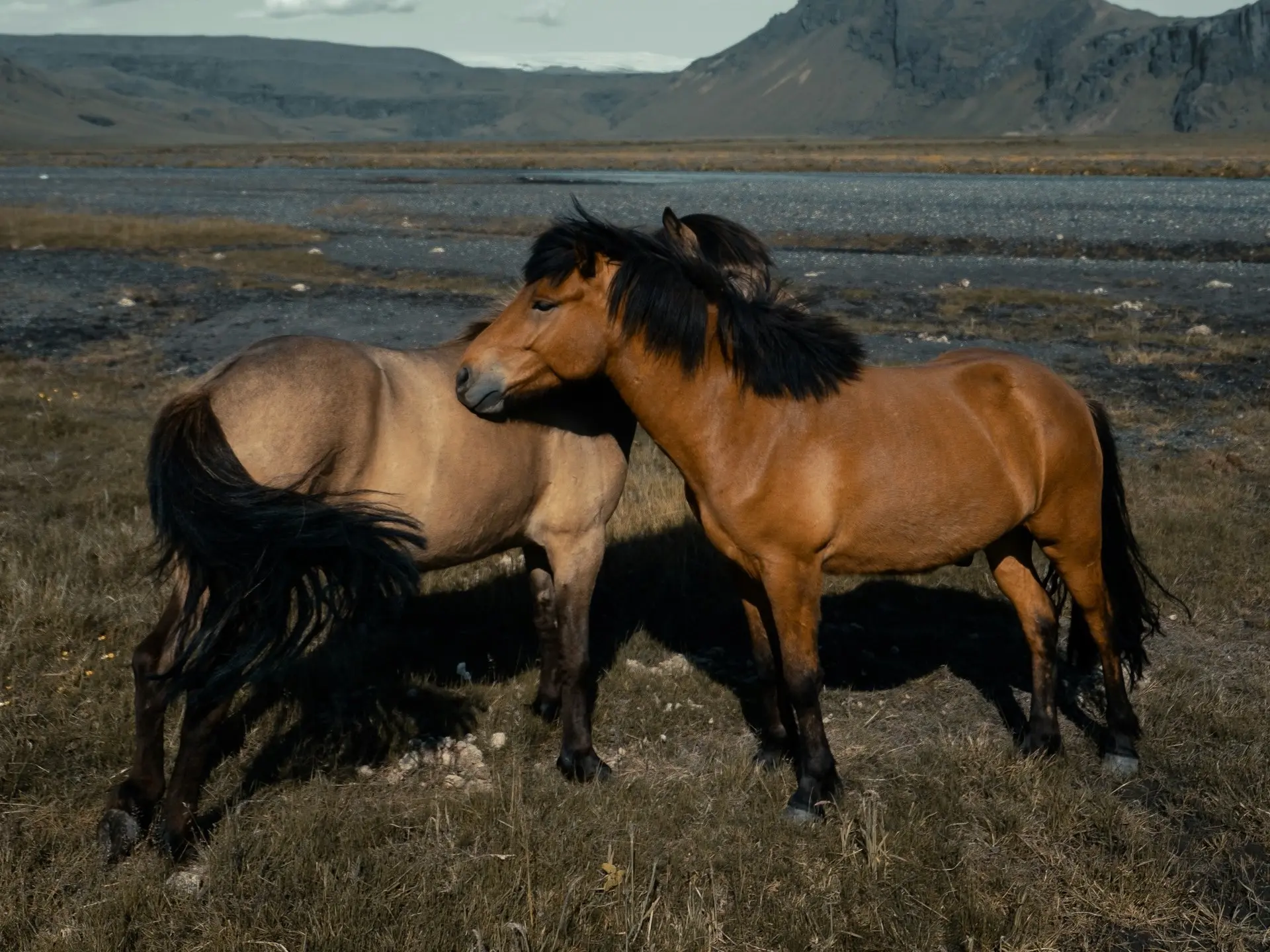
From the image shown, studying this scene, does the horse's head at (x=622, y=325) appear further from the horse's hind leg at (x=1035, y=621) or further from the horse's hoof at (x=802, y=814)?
the horse's hoof at (x=802, y=814)

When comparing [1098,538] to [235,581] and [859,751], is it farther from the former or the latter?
[235,581]

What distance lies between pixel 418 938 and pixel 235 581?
1451 mm

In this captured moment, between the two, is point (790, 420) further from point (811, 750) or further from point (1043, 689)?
point (1043, 689)

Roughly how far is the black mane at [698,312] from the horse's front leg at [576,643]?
1.14 metres

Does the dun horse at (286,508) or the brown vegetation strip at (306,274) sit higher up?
the dun horse at (286,508)

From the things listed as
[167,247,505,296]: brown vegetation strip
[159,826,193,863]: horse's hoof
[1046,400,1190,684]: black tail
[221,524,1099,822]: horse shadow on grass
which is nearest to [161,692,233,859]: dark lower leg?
[159,826,193,863]: horse's hoof

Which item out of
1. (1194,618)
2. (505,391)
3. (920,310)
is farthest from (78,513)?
(920,310)

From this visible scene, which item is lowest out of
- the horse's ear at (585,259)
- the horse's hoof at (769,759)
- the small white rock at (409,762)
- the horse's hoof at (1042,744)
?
the horse's hoof at (769,759)

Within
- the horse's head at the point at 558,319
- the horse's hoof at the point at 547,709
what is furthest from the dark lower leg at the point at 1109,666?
the horse's hoof at the point at 547,709

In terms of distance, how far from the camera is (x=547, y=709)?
19.7 feet

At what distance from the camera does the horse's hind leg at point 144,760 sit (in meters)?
4.30

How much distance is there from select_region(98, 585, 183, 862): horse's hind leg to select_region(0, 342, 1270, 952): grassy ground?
0.36ft

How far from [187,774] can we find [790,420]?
9.00 ft

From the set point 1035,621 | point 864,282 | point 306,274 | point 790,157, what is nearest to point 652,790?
point 1035,621
